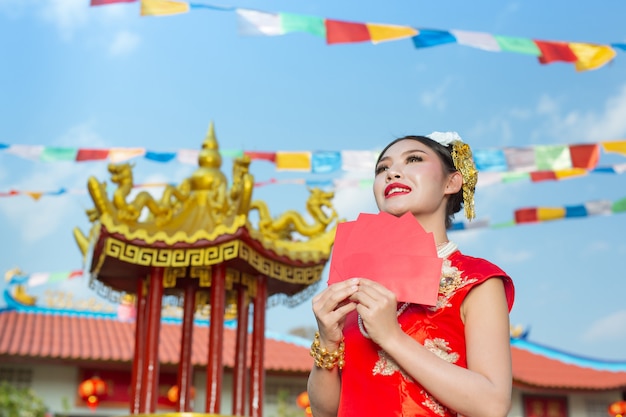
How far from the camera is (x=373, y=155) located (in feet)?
26.7

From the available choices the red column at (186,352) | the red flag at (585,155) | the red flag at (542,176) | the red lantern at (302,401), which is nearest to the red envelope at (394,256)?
the red column at (186,352)

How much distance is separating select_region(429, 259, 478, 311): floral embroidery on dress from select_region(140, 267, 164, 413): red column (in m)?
5.56

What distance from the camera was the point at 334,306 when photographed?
1588mm

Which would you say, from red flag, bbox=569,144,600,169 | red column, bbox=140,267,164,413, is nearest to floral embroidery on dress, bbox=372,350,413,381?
red column, bbox=140,267,164,413

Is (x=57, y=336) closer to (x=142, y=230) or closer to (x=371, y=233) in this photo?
(x=142, y=230)

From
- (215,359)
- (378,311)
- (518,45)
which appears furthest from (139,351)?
(378,311)

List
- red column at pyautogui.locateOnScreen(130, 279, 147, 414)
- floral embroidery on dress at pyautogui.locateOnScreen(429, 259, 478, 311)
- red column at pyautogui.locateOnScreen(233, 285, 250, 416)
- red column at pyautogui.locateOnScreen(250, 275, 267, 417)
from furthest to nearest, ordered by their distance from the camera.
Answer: red column at pyautogui.locateOnScreen(233, 285, 250, 416) < red column at pyautogui.locateOnScreen(250, 275, 267, 417) < red column at pyautogui.locateOnScreen(130, 279, 147, 414) < floral embroidery on dress at pyautogui.locateOnScreen(429, 259, 478, 311)

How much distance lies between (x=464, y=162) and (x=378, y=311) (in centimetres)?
58

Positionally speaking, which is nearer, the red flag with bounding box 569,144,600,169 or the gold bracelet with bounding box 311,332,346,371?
the gold bracelet with bounding box 311,332,346,371

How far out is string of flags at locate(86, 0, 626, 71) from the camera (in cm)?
616

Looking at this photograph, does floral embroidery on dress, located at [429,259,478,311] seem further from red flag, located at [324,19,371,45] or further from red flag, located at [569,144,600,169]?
red flag, located at [569,144,600,169]

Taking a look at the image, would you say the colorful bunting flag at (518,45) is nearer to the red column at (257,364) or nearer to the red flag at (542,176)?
the red flag at (542,176)

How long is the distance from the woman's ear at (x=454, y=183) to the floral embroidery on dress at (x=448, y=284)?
10.2 inches

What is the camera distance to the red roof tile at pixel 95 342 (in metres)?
10.9
